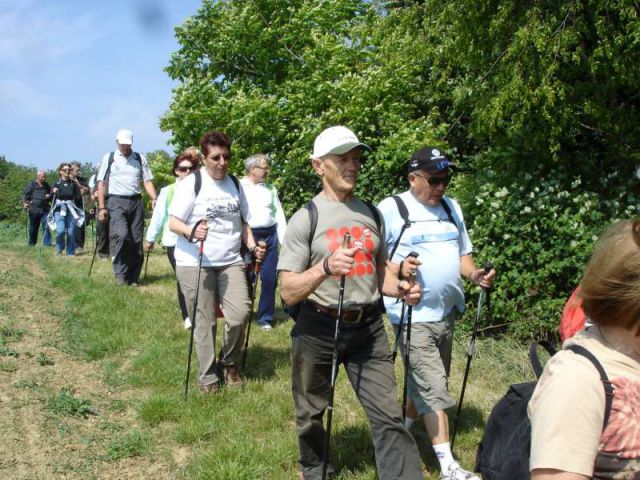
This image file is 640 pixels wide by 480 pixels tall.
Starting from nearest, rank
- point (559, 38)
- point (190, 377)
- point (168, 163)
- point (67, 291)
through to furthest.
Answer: point (190, 377), point (559, 38), point (67, 291), point (168, 163)

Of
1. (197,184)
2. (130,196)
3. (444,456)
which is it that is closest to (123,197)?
(130,196)

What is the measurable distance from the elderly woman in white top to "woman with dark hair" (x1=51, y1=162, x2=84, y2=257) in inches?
319

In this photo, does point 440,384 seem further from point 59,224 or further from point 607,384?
point 59,224

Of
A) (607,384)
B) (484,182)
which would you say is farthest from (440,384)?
(484,182)

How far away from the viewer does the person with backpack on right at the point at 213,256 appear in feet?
19.4

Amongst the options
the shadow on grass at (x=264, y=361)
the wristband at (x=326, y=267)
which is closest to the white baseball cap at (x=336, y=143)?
the wristband at (x=326, y=267)

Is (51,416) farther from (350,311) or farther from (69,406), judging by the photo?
(350,311)

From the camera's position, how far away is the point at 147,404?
5.62 metres

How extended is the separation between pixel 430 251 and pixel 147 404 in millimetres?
2797

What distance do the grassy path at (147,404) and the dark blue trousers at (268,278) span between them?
0.25m

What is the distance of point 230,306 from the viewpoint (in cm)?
598

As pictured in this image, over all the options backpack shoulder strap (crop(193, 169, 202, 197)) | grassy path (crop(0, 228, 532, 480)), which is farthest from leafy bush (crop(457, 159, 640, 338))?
backpack shoulder strap (crop(193, 169, 202, 197))

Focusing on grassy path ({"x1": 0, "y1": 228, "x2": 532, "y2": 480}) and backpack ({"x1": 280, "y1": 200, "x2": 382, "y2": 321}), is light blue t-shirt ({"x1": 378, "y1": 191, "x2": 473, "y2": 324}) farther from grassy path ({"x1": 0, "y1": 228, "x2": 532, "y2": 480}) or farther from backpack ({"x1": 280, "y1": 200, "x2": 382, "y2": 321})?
grassy path ({"x1": 0, "y1": 228, "x2": 532, "y2": 480})

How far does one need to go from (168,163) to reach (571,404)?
17.5m
